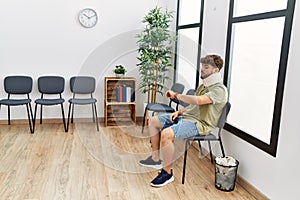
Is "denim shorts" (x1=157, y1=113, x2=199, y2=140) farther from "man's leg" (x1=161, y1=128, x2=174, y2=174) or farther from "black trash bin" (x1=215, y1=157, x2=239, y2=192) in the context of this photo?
"black trash bin" (x1=215, y1=157, x2=239, y2=192)

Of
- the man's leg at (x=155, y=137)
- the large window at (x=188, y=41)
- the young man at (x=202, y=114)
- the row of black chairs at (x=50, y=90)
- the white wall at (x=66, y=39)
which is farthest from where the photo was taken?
the white wall at (x=66, y=39)

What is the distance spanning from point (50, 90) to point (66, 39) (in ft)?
2.74

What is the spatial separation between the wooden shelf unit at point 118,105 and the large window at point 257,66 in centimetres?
194

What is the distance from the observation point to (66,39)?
4.53 m

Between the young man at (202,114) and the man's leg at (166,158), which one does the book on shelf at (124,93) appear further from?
the man's leg at (166,158)

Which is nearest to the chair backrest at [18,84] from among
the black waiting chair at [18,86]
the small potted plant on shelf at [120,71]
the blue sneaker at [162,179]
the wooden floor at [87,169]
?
the black waiting chair at [18,86]

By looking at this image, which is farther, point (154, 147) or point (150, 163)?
point (150, 163)

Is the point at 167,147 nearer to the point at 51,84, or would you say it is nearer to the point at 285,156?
the point at 285,156

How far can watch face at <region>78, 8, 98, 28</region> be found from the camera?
4.52 meters

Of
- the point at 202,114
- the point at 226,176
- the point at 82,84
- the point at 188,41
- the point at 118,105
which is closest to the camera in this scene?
the point at 226,176

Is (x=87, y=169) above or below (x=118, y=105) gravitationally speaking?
below

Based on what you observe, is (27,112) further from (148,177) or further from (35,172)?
(148,177)

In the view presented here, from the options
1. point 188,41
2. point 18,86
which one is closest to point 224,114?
point 188,41

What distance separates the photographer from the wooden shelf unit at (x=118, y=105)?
4523mm
